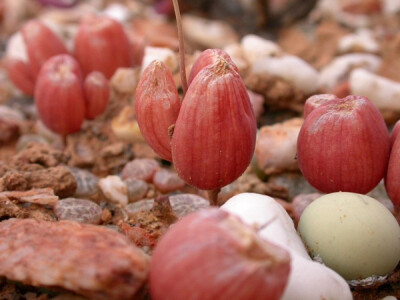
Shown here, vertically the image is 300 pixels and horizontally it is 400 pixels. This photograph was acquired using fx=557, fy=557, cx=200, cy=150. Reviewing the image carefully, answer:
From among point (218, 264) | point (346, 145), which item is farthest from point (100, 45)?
point (218, 264)

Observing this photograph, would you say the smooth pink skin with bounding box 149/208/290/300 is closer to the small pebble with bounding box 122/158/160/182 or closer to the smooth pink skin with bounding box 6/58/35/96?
the small pebble with bounding box 122/158/160/182

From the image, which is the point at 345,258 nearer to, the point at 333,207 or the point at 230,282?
the point at 333,207

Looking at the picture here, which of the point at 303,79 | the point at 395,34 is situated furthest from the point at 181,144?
the point at 395,34

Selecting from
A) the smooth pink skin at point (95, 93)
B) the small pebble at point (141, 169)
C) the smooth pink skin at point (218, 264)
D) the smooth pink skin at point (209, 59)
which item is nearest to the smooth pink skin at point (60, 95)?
the smooth pink skin at point (95, 93)

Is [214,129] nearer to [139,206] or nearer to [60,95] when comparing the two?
[139,206]

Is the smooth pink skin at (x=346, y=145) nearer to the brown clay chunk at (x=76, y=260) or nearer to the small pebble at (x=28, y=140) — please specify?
the brown clay chunk at (x=76, y=260)

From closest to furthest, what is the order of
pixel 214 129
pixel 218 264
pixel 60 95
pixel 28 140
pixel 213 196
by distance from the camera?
pixel 218 264 → pixel 214 129 → pixel 213 196 → pixel 60 95 → pixel 28 140

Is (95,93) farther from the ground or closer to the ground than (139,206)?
farther from the ground

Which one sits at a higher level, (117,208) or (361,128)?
(361,128)
